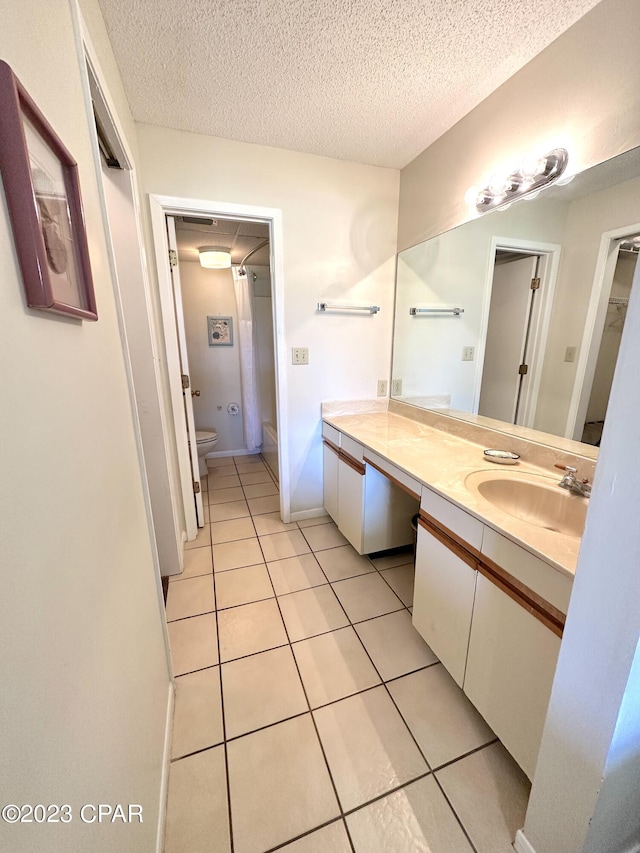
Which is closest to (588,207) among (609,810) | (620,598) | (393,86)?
(393,86)

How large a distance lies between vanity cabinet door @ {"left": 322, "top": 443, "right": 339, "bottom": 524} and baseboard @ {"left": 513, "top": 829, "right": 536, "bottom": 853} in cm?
150

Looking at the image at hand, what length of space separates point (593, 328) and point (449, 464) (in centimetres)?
74

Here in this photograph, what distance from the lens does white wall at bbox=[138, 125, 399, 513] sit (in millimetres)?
1809

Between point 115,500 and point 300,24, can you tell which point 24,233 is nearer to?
point 115,500

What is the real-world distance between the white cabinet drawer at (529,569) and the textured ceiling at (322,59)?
1.75 m

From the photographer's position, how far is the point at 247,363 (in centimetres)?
364

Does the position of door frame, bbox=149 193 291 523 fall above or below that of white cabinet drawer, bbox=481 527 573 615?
above

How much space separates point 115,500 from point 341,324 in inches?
71.5

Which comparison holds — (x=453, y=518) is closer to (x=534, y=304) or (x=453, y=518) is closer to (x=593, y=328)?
(x=593, y=328)

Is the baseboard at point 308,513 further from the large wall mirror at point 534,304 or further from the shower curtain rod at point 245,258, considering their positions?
the shower curtain rod at point 245,258

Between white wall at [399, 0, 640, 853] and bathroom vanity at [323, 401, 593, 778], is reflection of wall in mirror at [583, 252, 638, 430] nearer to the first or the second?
bathroom vanity at [323, 401, 593, 778]

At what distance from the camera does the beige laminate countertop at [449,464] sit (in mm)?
881

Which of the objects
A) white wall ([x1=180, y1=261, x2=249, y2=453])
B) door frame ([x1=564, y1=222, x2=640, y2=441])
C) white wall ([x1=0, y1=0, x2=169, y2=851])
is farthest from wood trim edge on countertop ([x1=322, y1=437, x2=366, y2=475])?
white wall ([x1=180, y1=261, x2=249, y2=453])

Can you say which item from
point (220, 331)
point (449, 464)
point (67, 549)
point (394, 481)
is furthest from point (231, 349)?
point (67, 549)
